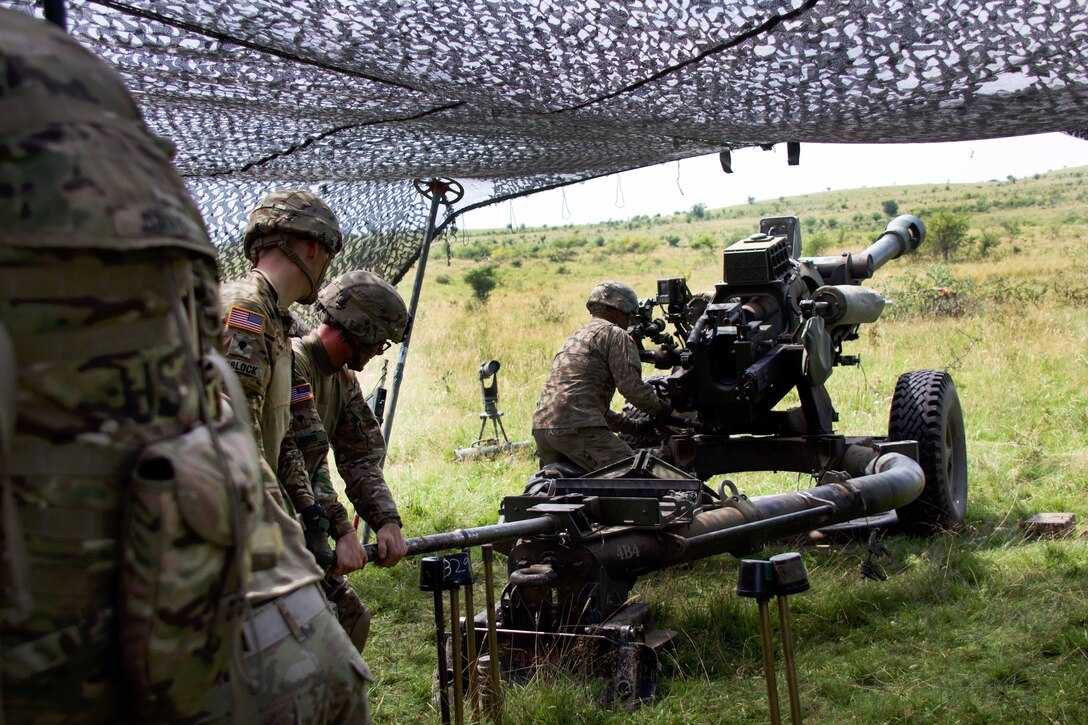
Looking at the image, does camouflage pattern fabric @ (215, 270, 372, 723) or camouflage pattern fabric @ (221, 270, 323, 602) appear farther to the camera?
camouflage pattern fabric @ (221, 270, 323, 602)

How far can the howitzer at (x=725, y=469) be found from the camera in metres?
4.62

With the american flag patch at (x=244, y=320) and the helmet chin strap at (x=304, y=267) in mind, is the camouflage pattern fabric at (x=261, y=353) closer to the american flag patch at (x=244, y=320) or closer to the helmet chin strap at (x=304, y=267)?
the american flag patch at (x=244, y=320)

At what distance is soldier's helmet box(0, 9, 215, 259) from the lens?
1.48 m

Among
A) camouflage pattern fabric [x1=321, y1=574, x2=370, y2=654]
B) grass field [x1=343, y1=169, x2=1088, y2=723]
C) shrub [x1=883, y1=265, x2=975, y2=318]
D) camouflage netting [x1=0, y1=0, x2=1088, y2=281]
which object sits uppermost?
camouflage netting [x1=0, y1=0, x2=1088, y2=281]

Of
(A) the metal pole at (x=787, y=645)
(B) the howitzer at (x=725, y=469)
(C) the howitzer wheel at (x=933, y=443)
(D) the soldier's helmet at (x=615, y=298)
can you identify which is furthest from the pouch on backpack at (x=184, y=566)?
(C) the howitzer wheel at (x=933, y=443)

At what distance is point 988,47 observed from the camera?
417 cm

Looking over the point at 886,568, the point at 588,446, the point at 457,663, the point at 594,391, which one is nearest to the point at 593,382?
the point at 594,391

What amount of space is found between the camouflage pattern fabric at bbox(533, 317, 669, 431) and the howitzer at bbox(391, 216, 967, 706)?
0.17 m

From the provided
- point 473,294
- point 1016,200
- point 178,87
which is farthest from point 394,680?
point 1016,200

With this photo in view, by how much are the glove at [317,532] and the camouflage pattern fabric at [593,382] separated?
3804 mm

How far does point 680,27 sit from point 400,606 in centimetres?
341

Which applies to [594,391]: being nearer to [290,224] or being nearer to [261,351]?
[290,224]

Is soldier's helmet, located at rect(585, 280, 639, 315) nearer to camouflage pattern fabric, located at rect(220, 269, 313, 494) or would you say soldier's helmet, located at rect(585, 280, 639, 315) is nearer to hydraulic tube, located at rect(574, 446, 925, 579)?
hydraulic tube, located at rect(574, 446, 925, 579)

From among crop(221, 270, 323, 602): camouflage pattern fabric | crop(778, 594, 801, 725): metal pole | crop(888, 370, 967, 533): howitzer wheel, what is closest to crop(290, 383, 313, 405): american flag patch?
crop(221, 270, 323, 602): camouflage pattern fabric
